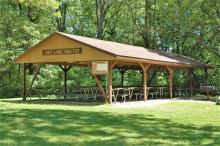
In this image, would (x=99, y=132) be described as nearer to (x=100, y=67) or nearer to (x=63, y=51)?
(x=100, y=67)

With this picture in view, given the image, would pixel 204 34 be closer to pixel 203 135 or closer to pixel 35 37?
pixel 35 37

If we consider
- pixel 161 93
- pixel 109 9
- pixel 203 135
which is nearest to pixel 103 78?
pixel 161 93

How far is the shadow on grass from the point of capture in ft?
26.6

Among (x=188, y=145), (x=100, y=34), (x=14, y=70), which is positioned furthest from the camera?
(x=100, y=34)

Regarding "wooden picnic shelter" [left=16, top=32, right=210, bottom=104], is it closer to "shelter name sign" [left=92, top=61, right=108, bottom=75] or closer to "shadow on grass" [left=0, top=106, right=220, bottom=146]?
"shelter name sign" [left=92, top=61, right=108, bottom=75]

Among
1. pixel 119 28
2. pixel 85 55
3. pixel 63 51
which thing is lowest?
pixel 85 55

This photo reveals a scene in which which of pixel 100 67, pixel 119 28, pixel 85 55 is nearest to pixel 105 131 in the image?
pixel 100 67

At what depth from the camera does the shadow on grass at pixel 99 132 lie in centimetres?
809

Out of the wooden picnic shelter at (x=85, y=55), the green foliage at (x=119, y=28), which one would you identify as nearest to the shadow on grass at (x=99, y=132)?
the wooden picnic shelter at (x=85, y=55)

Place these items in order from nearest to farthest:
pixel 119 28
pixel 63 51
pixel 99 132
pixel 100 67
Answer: pixel 99 132, pixel 100 67, pixel 63 51, pixel 119 28

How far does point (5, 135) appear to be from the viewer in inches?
330

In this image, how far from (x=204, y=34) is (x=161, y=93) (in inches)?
466

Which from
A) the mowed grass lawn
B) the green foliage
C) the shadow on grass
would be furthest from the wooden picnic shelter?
the shadow on grass

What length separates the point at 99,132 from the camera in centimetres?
930
